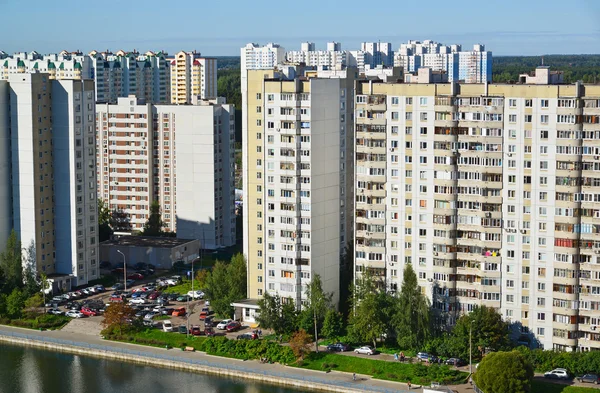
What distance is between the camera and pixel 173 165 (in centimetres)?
4791

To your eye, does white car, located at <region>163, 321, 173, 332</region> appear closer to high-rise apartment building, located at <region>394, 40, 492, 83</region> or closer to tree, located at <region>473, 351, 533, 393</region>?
tree, located at <region>473, 351, 533, 393</region>

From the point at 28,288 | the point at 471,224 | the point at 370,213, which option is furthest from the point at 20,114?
the point at 471,224

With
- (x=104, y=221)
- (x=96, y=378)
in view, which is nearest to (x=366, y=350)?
(x=96, y=378)

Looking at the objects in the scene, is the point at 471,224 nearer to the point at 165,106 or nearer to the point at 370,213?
the point at 370,213

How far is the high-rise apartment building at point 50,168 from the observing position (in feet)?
124

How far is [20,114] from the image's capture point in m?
37.7

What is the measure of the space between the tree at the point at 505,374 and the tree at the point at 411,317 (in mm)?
3229

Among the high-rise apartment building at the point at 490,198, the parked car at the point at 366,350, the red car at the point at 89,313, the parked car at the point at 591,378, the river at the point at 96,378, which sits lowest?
the river at the point at 96,378

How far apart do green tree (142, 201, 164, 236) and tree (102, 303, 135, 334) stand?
14157 millimetres

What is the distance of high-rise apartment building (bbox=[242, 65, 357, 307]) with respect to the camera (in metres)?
32.1

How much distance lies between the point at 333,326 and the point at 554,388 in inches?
272

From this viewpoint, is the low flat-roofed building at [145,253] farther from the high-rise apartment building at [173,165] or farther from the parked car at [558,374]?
the parked car at [558,374]

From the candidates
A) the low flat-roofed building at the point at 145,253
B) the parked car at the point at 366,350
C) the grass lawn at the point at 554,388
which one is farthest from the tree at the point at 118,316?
the grass lawn at the point at 554,388

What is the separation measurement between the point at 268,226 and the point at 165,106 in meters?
16.4
